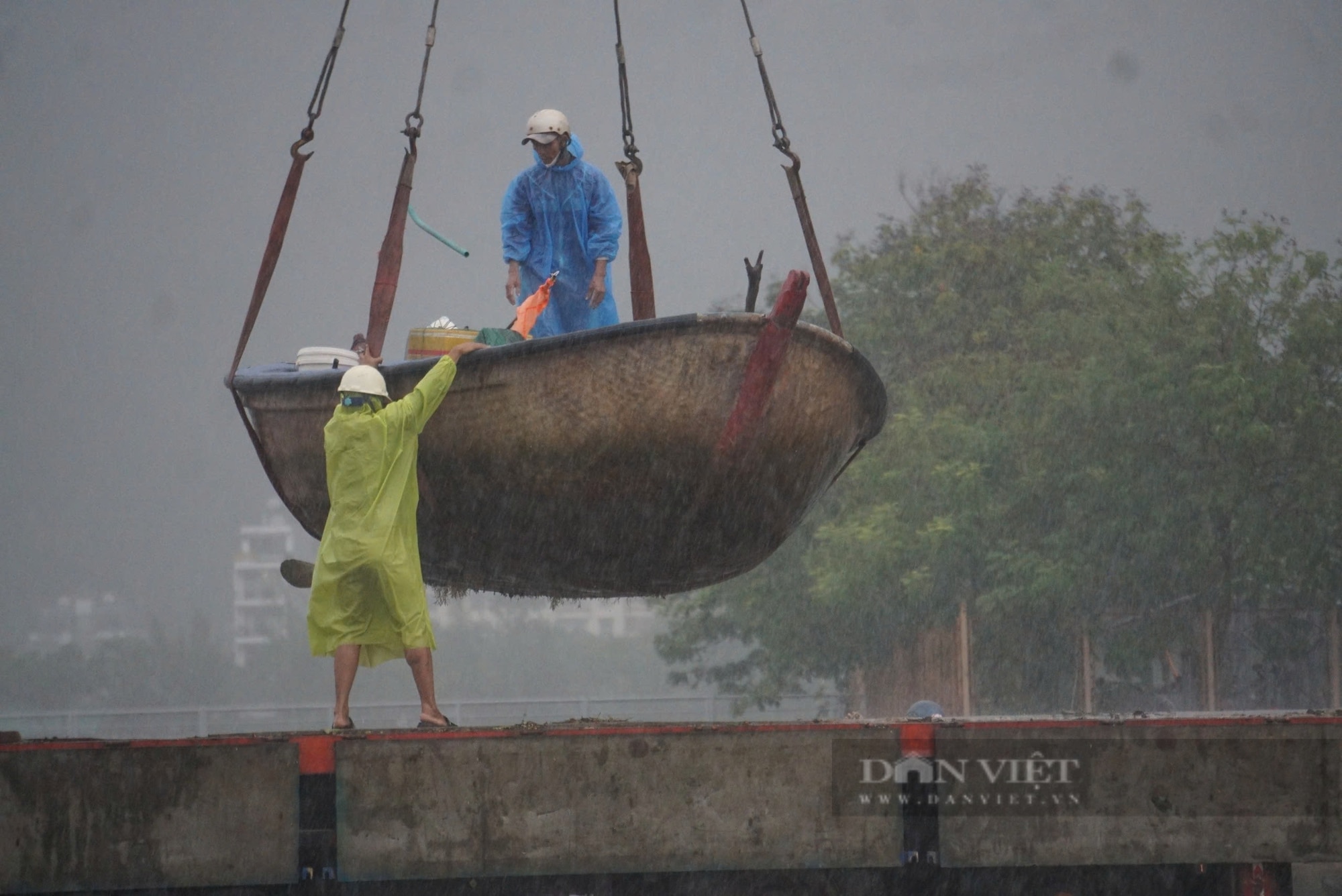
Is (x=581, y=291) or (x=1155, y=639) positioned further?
(x=1155, y=639)

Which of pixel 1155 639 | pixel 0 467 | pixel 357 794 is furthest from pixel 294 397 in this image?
pixel 0 467

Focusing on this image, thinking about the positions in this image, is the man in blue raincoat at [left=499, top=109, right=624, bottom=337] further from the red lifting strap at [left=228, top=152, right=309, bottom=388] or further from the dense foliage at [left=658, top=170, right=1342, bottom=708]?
the dense foliage at [left=658, top=170, right=1342, bottom=708]

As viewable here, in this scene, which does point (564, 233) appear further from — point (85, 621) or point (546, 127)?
point (85, 621)

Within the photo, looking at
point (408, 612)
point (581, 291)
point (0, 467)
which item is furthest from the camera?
point (0, 467)

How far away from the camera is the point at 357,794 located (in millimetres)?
4016

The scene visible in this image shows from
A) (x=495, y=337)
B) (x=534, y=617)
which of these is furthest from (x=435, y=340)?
(x=534, y=617)

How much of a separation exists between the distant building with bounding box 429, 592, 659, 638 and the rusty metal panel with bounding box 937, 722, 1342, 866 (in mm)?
107330

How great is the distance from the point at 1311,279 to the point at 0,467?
17042 cm

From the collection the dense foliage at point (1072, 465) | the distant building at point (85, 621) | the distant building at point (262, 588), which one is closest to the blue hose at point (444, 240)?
the dense foliage at point (1072, 465)

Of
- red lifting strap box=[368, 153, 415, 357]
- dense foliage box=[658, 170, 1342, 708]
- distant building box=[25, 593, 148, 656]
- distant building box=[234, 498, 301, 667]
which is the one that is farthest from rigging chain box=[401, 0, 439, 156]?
distant building box=[25, 593, 148, 656]

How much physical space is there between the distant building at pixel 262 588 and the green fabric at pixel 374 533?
408 ft

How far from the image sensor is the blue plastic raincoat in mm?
6828

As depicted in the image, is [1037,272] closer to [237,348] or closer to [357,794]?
[237,348]

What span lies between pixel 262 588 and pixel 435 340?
152992mm
